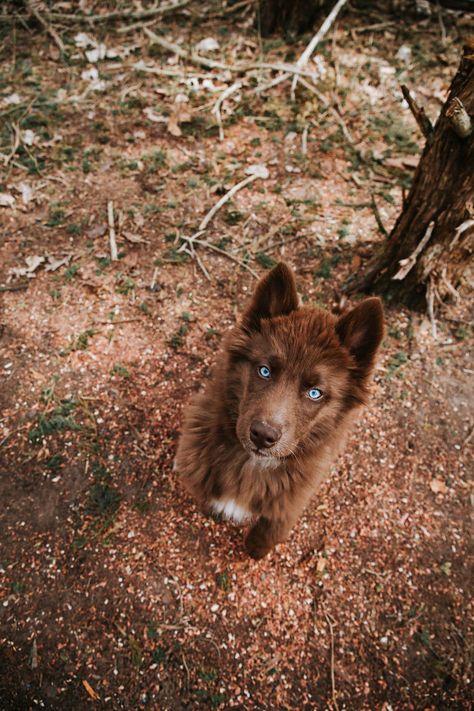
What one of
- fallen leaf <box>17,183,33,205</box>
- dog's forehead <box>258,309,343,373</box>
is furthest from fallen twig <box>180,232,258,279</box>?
dog's forehead <box>258,309,343,373</box>

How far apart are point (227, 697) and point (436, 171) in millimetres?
3651

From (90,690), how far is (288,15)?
277 inches

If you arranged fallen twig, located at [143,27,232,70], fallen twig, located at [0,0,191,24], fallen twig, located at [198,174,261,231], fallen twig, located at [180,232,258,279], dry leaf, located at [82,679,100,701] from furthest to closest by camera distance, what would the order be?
fallen twig, located at [0,0,191,24] → fallen twig, located at [143,27,232,70] → fallen twig, located at [198,174,261,231] → fallen twig, located at [180,232,258,279] → dry leaf, located at [82,679,100,701]

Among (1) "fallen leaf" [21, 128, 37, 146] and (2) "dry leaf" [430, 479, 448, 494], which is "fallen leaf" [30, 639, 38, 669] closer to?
(2) "dry leaf" [430, 479, 448, 494]

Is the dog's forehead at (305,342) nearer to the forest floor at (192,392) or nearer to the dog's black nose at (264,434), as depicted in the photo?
the dog's black nose at (264,434)

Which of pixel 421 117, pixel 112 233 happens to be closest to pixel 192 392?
pixel 112 233

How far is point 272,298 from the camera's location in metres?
2.45

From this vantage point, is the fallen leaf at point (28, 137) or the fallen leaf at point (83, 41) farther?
the fallen leaf at point (83, 41)

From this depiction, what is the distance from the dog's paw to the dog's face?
2.40 ft

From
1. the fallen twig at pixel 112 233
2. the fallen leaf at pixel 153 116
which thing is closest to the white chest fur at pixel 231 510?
the fallen twig at pixel 112 233

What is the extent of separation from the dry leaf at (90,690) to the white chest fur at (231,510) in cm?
122

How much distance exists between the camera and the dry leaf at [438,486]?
133 inches

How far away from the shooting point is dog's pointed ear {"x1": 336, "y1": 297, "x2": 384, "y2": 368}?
7.23 feet

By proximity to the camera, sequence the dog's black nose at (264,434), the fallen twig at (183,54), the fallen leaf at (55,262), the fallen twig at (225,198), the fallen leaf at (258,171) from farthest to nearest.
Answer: the fallen twig at (183,54) → the fallen leaf at (258,171) → the fallen twig at (225,198) → the fallen leaf at (55,262) → the dog's black nose at (264,434)
